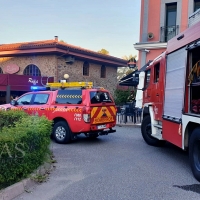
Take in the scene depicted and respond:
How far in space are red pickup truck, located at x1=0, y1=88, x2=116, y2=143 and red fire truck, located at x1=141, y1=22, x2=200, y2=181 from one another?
1930 mm

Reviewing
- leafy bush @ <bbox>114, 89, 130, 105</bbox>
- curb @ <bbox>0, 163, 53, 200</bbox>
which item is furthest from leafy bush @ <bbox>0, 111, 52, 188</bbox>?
leafy bush @ <bbox>114, 89, 130, 105</bbox>

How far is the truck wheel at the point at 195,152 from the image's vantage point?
505cm

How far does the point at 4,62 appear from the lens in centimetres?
2109

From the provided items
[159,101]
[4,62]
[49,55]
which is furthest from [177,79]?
[4,62]

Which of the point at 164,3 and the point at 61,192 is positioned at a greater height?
A: the point at 164,3

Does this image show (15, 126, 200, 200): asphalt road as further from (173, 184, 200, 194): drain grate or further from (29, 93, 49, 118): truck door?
(29, 93, 49, 118): truck door

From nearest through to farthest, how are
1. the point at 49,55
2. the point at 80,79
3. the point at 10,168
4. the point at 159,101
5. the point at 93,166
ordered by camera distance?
the point at 10,168
the point at 93,166
the point at 159,101
the point at 49,55
the point at 80,79

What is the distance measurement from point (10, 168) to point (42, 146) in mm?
1133

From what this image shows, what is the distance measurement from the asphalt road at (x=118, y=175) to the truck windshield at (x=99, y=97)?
4.86 feet

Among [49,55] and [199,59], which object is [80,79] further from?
[199,59]

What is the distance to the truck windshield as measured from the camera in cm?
840

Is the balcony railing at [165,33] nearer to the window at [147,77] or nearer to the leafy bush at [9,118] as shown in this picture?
the window at [147,77]

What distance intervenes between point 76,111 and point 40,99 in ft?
6.10

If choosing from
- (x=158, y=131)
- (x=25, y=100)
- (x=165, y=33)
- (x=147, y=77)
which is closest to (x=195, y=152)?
(x=158, y=131)
